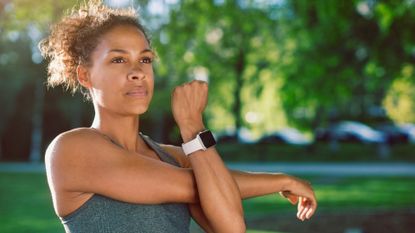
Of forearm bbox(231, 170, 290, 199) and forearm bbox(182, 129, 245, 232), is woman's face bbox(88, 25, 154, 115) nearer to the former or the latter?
forearm bbox(182, 129, 245, 232)

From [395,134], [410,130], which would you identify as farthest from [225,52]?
[410,130]

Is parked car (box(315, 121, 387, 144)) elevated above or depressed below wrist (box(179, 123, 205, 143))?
below

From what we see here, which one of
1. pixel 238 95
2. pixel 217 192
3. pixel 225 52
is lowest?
pixel 238 95

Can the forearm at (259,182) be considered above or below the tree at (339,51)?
below

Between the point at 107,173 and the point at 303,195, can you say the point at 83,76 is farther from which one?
the point at 303,195

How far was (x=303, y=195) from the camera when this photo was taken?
7.23 feet

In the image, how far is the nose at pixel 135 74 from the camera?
1881 mm

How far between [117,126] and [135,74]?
18 cm

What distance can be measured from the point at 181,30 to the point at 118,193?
952cm

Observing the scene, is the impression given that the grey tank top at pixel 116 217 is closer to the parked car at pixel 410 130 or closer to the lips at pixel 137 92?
the lips at pixel 137 92

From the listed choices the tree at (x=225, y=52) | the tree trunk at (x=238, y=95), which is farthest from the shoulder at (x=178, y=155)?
the tree trunk at (x=238, y=95)

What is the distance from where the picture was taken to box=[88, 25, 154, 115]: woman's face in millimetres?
1889

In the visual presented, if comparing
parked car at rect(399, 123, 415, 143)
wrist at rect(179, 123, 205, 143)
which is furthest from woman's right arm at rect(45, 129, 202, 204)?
parked car at rect(399, 123, 415, 143)

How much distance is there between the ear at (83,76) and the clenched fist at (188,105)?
0.87ft
